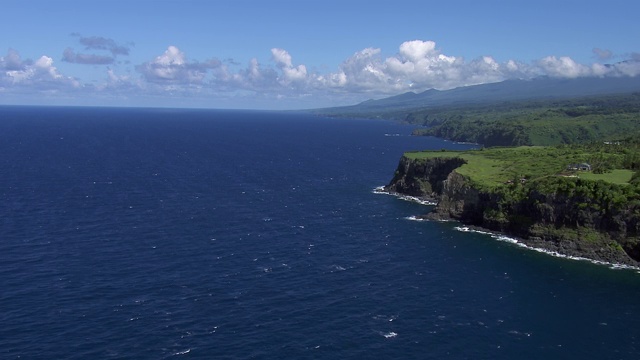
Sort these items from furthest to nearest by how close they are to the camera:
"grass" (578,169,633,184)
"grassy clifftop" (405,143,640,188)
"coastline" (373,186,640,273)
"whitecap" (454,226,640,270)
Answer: "grassy clifftop" (405,143,640,188)
"grass" (578,169,633,184)
"coastline" (373,186,640,273)
"whitecap" (454,226,640,270)

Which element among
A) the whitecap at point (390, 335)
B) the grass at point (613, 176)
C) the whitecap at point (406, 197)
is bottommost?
the whitecap at point (390, 335)

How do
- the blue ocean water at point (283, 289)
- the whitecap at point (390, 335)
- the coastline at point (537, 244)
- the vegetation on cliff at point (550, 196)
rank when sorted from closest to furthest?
the blue ocean water at point (283, 289) → the whitecap at point (390, 335) → the coastline at point (537, 244) → the vegetation on cliff at point (550, 196)

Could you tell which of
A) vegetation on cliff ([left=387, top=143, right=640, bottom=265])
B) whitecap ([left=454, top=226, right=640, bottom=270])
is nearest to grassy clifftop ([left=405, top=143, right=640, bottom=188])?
vegetation on cliff ([left=387, top=143, right=640, bottom=265])

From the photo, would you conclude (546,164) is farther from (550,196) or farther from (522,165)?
(550,196)

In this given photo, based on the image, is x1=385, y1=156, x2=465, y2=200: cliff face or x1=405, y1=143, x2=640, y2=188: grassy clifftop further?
x1=385, y1=156, x2=465, y2=200: cliff face

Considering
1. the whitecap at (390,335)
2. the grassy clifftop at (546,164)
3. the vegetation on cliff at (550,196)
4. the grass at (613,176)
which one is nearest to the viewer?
the whitecap at (390,335)

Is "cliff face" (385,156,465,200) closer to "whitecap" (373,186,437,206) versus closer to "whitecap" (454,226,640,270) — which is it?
"whitecap" (373,186,437,206)

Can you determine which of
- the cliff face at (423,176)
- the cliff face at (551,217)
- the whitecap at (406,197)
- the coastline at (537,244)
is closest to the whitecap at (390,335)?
the coastline at (537,244)

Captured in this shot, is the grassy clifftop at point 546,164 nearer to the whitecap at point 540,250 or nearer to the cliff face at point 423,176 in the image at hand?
the cliff face at point 423,176

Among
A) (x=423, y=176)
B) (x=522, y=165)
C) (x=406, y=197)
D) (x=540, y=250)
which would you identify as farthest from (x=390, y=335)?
(x=423, y=176)
